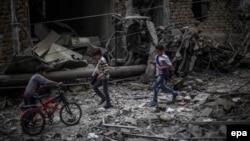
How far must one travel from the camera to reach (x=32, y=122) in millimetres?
7832

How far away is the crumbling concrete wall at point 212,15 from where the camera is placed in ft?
49.5

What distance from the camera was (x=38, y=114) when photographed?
7.95 meters

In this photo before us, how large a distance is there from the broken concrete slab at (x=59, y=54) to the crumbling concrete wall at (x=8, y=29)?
2.58 feet

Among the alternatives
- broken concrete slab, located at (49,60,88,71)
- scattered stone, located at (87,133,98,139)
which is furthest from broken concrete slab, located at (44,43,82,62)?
scattered stone, located at (87,133,98,139)

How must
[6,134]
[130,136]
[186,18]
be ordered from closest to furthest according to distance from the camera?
[130,136], [6,134], [186,18]

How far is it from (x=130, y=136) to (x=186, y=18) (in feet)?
29.3

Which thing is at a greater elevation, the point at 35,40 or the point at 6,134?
the point at 35,40

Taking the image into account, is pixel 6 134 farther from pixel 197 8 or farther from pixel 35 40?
pixel 197 8

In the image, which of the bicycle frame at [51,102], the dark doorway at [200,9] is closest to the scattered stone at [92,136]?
the bicycle frame at [51,102]

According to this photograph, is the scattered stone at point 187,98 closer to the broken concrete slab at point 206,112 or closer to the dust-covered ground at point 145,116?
the dust-covered ground at point 145,116

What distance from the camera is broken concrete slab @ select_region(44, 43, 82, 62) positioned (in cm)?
1220

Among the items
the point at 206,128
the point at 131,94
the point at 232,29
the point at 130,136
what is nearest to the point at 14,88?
the point at 131,94

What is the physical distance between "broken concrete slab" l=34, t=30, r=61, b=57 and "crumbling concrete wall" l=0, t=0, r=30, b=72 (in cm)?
66

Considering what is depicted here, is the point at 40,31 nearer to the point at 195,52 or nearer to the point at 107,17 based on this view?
the point at 107,17
